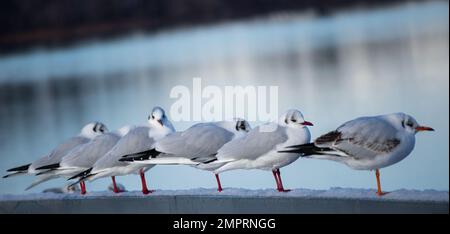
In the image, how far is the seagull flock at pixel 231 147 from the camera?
Answer: 5.09 metres

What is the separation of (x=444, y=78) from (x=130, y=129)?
27.9 feet

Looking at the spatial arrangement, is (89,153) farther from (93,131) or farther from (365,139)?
(365,139)

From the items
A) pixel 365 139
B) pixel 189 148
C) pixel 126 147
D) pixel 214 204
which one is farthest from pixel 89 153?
pixel 365 139

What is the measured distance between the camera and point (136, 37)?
1277 inches

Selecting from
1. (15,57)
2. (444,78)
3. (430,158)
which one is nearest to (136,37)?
(15,57)

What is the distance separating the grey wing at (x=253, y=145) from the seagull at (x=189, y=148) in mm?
115

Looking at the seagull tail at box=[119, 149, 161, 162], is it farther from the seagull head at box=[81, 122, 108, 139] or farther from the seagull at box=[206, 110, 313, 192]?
the seagull head at box=[81, 122, 108, 139]

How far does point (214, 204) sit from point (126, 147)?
631 mm

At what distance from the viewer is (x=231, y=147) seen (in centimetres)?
531

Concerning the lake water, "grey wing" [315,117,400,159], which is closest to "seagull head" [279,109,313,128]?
"grey wing" [315,117,400,159]

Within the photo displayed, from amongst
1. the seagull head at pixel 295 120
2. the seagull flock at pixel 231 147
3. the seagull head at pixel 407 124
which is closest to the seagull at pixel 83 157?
the seagull flock at pixel 231 147

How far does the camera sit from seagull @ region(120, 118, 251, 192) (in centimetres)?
544
